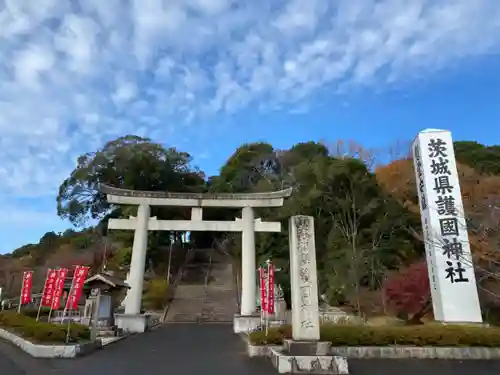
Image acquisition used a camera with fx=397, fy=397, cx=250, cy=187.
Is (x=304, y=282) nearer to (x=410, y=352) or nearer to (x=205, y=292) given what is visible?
(x=410, y=352)

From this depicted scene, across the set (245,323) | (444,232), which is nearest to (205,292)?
(245,323)

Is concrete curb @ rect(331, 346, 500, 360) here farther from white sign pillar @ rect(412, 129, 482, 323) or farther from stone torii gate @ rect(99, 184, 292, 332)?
stone torii gate @ rect(99, 184, 292, 332)

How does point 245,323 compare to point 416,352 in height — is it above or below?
above

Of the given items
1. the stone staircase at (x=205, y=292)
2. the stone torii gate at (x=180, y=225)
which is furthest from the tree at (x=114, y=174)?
the stone torii gate at (x=180, y=225)

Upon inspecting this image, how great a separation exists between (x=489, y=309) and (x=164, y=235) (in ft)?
96.9

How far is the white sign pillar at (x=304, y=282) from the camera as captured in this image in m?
9.46

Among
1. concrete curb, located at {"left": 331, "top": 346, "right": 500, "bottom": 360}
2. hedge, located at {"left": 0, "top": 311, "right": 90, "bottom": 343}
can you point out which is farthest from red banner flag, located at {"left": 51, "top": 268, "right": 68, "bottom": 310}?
concrete curb, located at {"left": 331, "top": 346, "right": 500, "bottom": 360}

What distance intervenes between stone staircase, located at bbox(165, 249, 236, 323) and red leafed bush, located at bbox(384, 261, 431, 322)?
11846 millimetres

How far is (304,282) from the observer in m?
9.82

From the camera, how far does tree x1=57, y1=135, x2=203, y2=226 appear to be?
1451 inches

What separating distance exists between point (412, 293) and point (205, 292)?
19397 millimetres

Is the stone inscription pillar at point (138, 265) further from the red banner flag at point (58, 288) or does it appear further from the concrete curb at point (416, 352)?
the concrete curb at point (416, 352)

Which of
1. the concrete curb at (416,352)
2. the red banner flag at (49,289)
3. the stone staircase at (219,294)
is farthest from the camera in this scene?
the stone staircase at (219,294)

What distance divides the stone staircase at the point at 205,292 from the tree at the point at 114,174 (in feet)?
29.4
